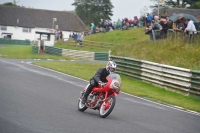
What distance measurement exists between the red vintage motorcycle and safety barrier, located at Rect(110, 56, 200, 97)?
7770 mm

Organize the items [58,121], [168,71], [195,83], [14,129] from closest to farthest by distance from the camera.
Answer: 1. [14,129]
2. [58,121]
3. [195,83]
4. [168,71]

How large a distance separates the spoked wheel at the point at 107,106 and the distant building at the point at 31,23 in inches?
3459

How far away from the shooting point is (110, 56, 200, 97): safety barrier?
2055cm

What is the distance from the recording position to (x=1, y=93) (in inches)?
621

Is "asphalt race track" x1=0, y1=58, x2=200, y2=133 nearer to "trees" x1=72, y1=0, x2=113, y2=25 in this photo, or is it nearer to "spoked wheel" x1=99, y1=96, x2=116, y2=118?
"spoked wheel" x1=99, y1=96, x2=116, y2=118

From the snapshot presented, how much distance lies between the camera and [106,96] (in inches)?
503

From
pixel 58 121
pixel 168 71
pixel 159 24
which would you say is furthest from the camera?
pixel 159 24

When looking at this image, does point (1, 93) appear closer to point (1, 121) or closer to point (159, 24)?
point (1, 121)

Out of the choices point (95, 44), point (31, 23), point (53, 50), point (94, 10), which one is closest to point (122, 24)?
point (95, 44)

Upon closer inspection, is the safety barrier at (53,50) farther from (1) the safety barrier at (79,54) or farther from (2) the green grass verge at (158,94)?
(2) the green grass verge at (158,94)

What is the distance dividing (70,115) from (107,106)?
992mm

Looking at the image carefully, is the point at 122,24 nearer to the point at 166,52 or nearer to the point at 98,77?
the point at 166,52

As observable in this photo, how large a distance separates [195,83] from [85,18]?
101 meters

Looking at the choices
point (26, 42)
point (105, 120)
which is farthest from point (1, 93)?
point (26, 42)
